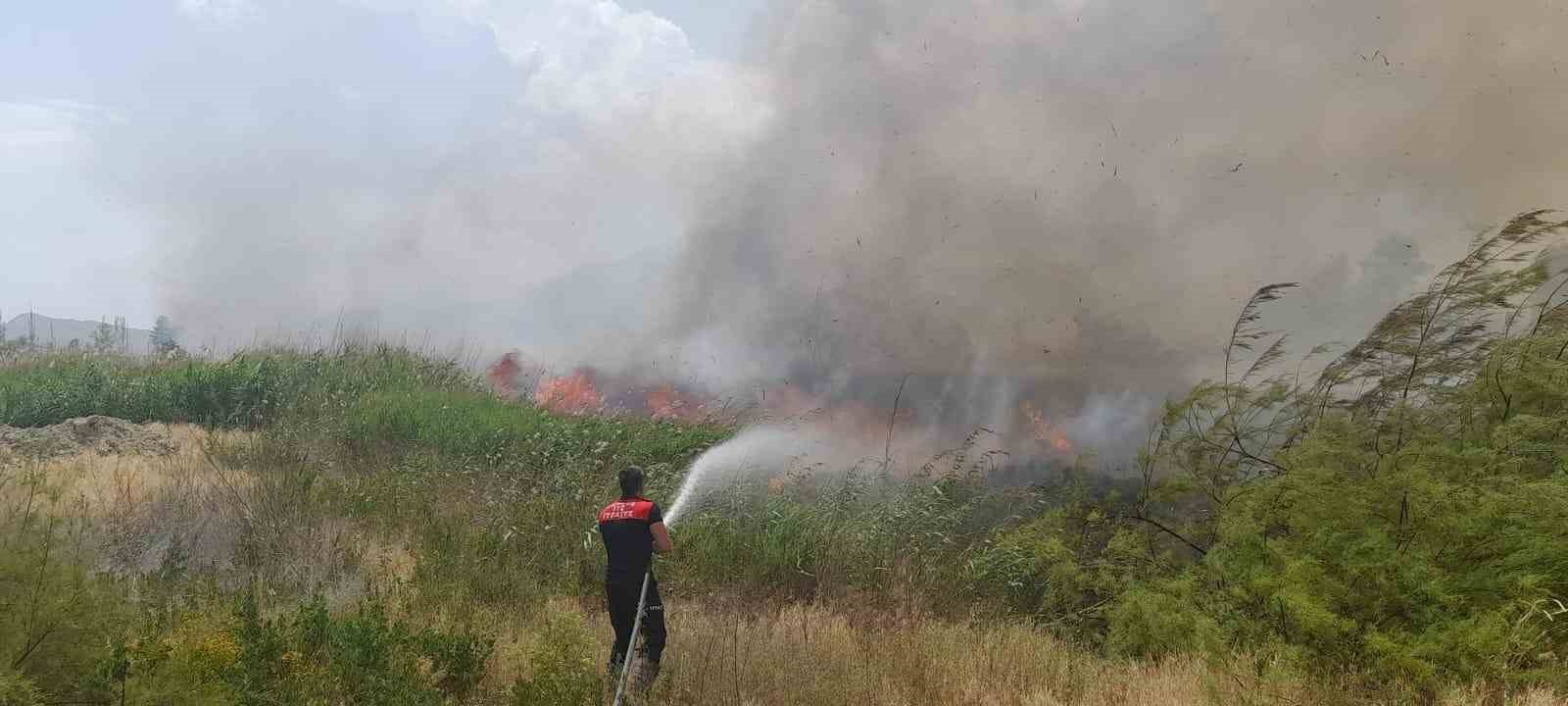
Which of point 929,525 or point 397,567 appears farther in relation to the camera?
point 929,525

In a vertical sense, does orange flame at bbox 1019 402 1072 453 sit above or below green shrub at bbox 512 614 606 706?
above

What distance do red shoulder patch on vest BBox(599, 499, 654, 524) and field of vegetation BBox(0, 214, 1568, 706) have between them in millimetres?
782

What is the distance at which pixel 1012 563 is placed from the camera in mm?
10086

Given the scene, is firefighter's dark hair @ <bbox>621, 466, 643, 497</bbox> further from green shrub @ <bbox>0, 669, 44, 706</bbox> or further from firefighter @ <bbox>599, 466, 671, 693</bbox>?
green shrub @ <bbox>0, 669, 44, 706</bbox>

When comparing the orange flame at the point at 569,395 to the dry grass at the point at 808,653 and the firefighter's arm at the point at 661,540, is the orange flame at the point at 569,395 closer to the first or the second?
the dry grass at the point at 808,653

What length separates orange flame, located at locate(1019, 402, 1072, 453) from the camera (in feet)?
52.1

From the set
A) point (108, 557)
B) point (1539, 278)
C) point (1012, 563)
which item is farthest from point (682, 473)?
point (1539, 278)

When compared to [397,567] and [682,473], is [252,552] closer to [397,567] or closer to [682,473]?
[397,567]

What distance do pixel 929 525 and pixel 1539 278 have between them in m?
5.95

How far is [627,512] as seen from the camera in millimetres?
6633

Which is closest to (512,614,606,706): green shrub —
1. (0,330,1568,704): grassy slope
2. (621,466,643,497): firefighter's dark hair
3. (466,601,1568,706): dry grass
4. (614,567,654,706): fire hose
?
(0,330,1568,704): grassy slope

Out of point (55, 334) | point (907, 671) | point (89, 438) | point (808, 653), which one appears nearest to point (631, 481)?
point (808, 653)

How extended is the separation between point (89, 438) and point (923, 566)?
40.4ft

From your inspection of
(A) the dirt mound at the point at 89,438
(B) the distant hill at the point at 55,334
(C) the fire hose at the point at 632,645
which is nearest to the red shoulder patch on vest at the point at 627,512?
(C) the fire hose at the point at 632,645
